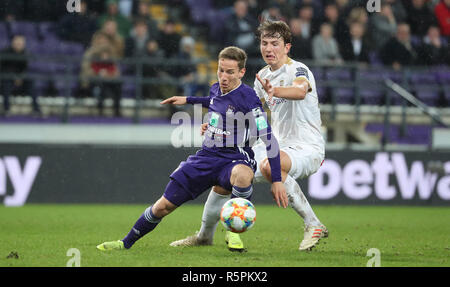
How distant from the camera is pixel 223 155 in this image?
669 centimetres

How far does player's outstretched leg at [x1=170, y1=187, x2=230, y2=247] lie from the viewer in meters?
7.08

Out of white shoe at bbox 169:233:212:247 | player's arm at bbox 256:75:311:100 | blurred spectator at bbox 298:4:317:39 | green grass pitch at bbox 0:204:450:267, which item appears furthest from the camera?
blurred spectator at bbox 298:4:317:39

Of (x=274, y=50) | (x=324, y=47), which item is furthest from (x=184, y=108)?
(x=274, y=50)

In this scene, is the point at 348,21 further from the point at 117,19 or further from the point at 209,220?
the point at 209,220

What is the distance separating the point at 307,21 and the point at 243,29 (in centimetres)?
147

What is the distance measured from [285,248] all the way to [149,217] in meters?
1.33

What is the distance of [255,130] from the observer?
6.63 meters

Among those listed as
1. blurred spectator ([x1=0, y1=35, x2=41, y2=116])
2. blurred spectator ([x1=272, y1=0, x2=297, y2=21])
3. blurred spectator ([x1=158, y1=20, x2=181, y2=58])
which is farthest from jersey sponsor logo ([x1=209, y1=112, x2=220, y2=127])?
blurred spectator ([x1=272, y1=0, x2=297, y2=21])

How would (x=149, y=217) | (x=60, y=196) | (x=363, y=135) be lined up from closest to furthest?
1. (x=149, y=217)
2. (x=60, y=196)
3. (x=363, y=135)

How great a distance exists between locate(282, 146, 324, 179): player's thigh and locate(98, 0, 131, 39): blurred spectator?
7337mm

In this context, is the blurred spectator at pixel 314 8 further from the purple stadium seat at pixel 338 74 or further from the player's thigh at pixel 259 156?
the player's thigh at pixel 259 156

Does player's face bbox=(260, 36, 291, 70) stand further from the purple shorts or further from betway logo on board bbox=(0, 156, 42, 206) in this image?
betway logo on board bbox=(0, 156, 42, 206)
